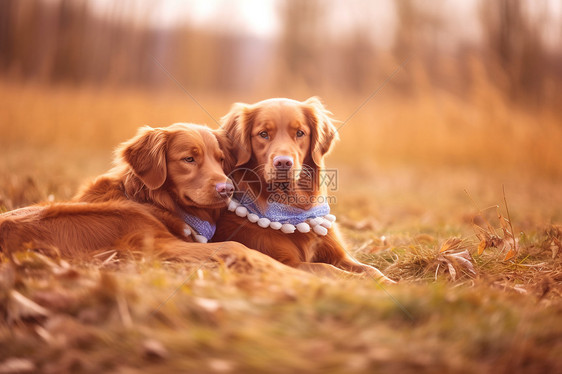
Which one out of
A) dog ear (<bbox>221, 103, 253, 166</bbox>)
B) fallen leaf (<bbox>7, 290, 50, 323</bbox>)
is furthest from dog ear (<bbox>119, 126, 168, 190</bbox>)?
fallen leaf (<bbox>7, 290, 50, 323</bbox>)

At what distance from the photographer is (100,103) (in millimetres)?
10008

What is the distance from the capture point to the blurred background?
835cm

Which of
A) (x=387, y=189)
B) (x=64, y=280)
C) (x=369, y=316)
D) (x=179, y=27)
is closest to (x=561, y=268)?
(x=369, y=316)

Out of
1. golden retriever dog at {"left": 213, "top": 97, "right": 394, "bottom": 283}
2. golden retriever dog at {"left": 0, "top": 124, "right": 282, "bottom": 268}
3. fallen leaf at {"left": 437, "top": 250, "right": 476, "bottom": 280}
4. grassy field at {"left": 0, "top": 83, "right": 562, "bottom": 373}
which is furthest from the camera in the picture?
golden retriever dog at {"left": 213, "top": 97, "right": 394, "bottom": 283}

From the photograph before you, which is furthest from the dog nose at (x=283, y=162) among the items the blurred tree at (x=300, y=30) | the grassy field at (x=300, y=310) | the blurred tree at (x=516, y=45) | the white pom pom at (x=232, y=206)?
the blurred tree at (x=300, y=30)

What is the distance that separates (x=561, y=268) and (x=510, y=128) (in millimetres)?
5941

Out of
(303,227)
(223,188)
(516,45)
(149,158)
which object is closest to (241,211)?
(223,188)

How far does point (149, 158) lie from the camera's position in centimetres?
318

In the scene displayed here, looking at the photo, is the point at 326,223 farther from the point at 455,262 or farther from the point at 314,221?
the point at 455,262

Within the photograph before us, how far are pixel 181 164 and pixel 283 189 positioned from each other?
747 mm

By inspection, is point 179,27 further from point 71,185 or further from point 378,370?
point 378,370

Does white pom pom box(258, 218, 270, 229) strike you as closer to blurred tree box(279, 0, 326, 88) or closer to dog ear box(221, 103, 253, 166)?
dog ear box(221, 103, 253, 166)

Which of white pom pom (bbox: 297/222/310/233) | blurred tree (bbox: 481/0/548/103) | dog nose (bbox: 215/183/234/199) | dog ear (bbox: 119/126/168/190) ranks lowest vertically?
white pom pom (bbox: 297/222/310/233)

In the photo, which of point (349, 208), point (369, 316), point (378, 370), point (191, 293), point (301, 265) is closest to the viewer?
point (378, 370)
